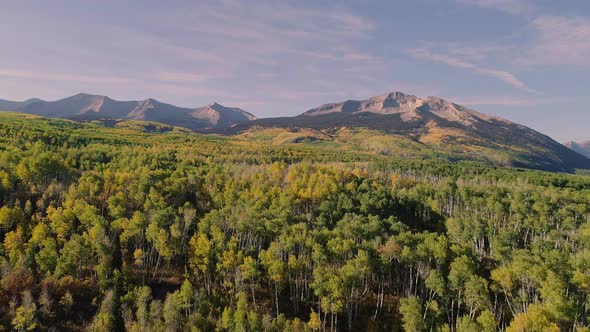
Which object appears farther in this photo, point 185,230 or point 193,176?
point 193,176

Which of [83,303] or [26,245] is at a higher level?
[26,245]

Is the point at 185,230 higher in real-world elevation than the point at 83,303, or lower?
higher

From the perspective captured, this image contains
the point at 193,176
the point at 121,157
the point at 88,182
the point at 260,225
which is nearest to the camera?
the point at 260,225

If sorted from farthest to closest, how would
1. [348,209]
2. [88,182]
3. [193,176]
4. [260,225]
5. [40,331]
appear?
[193,176] → [348,209] → [88,182] → [260,225] → [40,331]

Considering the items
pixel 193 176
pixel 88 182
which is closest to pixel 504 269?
pixel 193 176

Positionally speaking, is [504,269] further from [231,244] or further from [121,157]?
[121,157]

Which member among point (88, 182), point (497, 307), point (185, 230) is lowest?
point (497, 307)

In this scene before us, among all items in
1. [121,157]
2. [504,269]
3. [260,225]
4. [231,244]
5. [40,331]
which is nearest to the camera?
[40,331]

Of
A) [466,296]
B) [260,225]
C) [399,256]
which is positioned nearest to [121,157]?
[260,225]

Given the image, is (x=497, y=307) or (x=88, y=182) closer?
(x=497, y=307)
